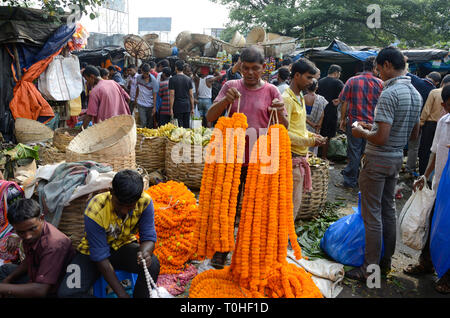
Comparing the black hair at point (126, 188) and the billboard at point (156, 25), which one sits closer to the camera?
the black hair at point (126, 188)

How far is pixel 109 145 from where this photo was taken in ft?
12.3

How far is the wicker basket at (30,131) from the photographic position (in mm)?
5988

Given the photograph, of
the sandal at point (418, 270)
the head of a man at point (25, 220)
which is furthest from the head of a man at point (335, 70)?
the head of a man at point (25, 220)

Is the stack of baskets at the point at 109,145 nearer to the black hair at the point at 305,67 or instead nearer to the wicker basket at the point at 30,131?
the black hair at the point at 305,67

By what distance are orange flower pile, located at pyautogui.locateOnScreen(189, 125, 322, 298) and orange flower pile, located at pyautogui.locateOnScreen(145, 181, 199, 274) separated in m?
0.76

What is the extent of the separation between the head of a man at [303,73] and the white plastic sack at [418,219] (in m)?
A: 1.49

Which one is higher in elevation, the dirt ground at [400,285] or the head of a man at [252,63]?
the head of a man at [252,63]

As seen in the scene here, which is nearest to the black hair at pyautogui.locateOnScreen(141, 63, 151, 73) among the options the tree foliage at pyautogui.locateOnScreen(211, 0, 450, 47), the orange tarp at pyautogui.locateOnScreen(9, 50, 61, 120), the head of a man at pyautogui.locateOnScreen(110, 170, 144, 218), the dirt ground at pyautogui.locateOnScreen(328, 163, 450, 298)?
the orange tarp at pyautogui.locateOnScreen(9, 50, 61, 120)

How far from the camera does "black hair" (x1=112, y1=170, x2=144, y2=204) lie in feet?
7.16

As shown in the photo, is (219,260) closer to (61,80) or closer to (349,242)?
(349,242)

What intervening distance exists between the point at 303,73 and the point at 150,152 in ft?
10.4

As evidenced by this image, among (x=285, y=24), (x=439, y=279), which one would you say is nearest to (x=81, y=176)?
(x=439, y=279)
